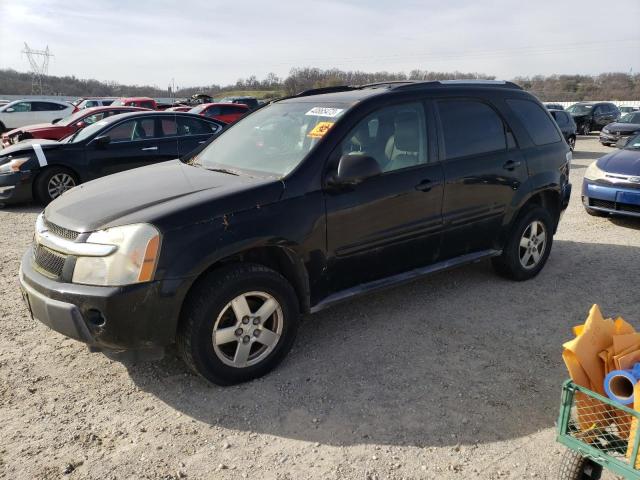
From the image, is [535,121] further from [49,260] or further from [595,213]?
[49,260]

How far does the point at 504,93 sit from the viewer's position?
187 inches

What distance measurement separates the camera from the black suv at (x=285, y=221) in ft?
9.31

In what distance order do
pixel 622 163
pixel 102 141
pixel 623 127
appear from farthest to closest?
pixel 623 127 → pixel 102 141 → pixel 622 163

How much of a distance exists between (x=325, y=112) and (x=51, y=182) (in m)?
6.29

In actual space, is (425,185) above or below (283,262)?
above

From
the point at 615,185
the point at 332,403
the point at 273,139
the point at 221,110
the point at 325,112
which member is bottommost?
the point at 332,403

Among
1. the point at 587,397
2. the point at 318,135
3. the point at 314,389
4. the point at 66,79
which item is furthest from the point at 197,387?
the point at 66,79

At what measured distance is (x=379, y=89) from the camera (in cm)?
402

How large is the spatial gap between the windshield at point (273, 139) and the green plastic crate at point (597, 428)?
6.93ft

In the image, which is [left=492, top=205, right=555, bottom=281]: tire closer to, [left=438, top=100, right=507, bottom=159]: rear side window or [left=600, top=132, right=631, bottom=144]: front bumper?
[left=438, top=100, right=507, bottom=159]: rear side window

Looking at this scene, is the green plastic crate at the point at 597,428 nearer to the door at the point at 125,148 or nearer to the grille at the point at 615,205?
the grille at the point at 615,205

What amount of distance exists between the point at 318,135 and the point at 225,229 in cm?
101

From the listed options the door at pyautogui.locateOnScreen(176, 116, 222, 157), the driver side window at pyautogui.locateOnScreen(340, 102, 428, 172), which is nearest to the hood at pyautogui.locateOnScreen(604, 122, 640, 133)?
the door at pyautogui.locateOnScreen(176, 116, 222, 157)

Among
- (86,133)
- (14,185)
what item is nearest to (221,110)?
(86,133)
